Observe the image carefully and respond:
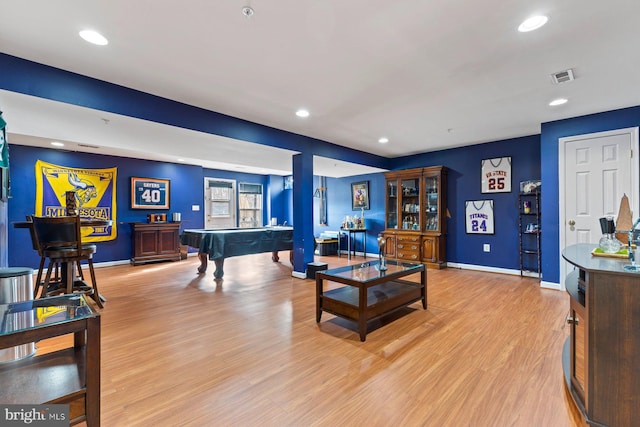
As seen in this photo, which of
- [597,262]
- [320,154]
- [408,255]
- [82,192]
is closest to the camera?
[597,262]

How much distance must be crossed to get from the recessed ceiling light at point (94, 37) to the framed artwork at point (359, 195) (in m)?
6.11

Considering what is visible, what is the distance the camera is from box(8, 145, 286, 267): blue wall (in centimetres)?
518

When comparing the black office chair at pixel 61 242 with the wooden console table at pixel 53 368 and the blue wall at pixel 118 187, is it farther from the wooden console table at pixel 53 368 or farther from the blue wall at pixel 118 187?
the blue wall at pixel 118 187

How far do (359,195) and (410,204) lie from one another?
67.7 inches

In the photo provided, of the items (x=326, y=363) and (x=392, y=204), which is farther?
(x=392, y=204)

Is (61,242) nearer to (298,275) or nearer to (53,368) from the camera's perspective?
(53,368)

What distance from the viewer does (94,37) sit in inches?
85.4

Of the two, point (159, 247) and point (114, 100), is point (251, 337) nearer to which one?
point (114, 100)

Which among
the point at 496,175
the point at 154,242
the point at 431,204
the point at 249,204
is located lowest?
the point at 154,242

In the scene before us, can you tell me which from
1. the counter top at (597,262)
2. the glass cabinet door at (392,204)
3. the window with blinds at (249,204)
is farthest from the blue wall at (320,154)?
the counter top at (597,262)

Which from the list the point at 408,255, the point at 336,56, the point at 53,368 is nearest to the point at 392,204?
the point at 408,255

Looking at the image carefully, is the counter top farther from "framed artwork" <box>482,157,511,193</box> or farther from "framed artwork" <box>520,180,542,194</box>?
"framed artwork" <box>482,157,511,193</box>

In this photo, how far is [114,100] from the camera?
2.94 metres

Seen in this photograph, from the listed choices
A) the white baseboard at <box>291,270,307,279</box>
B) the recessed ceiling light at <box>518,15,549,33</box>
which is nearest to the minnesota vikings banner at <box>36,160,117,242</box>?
the white baseboard at <box>291,270,307,279</box>
